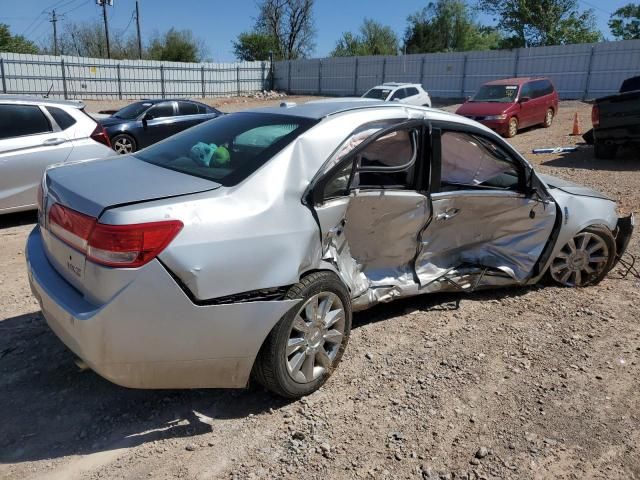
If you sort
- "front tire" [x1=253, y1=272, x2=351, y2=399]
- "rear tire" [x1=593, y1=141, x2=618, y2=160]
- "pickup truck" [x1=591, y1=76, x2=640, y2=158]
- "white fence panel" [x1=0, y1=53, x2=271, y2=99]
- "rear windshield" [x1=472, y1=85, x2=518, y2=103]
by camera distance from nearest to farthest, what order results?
1. "front tire" [x1=253, y1=272, x2=351, y2=399]
2. "pickup truck" [x1=591, y1=76, x2=640, y2=158]
3. "rear tire" [x1=593, y1=141, x2=618, y2=160]
4. "rear windshield" [x1=472, y1=85, x2=518, y2=103]
5. "white fence panel" [x1=0, y1=53, x2=271, y2=99]

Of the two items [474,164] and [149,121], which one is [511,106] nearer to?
[149,121]

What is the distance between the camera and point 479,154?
4.14 m

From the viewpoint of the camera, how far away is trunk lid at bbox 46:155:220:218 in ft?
8.55

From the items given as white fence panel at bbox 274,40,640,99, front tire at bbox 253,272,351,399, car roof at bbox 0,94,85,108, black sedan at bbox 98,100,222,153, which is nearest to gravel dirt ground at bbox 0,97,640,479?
front tire at bbox 253,272,351,399

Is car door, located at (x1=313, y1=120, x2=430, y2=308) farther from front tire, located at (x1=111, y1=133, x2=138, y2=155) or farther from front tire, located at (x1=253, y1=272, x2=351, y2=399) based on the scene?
front tire, located at (x1=111, y1=133, x2=138, y2=155)

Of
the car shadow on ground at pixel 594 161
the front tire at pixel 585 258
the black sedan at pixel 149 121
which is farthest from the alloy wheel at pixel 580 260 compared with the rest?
the black sedan at pixel 149 121

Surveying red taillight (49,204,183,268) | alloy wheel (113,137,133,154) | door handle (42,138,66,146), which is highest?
red taillight (49,204,183,268)

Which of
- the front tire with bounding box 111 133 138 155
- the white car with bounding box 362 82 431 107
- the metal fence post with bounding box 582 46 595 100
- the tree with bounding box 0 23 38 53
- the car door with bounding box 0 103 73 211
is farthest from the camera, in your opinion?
the tree with bounding box 0 23 38 53

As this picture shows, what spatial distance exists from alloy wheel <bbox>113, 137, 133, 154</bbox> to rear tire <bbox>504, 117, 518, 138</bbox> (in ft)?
33.3

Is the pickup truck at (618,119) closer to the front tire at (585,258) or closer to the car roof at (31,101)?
the front tire at (585,258)

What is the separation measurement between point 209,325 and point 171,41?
5796cm

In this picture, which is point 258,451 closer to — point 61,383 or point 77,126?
point 61,383

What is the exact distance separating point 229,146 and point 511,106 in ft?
46.1

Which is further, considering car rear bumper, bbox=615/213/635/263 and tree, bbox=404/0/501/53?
tree, bbox=404/0/501/53
